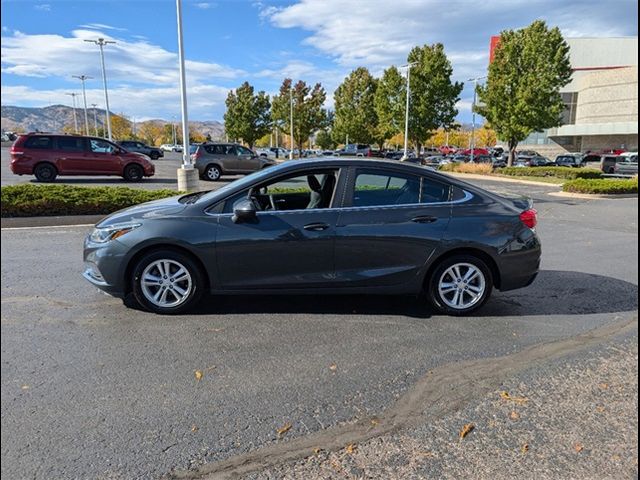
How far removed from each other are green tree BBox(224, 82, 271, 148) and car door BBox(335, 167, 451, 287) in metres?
45.4

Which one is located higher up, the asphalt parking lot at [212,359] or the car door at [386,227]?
the car door at [386,227]

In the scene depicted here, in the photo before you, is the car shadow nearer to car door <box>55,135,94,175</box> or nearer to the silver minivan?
car door <box>55,135,94,175</box>

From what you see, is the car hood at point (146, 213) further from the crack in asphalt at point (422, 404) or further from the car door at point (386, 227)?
the crack in asphalt at point (422, 404)

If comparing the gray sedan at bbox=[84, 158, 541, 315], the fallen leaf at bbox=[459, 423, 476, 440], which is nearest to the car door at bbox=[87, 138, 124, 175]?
the gray sedan at bbox=[84, 158, 541, 315]

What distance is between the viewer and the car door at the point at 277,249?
4562 millimetres

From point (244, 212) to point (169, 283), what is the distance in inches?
40.3

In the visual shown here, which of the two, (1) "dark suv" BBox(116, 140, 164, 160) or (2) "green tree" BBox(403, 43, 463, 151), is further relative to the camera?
(1) "dark suv" BBox(116, 140, 164, 160)

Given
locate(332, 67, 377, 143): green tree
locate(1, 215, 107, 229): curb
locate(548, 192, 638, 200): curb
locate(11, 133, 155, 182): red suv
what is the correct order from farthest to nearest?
locate(332, 67, 377, 143): green tree
locate(548, 192, 638, 200): curb
locate(11, 133, 155, 182): red suv
locate(1, 215, 107, 229): curb

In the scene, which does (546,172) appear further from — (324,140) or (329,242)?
(324,140)

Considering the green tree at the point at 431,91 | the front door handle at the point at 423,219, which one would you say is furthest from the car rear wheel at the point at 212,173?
the green tree at the point at 431,91

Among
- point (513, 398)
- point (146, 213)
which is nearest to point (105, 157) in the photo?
point (146, 213)

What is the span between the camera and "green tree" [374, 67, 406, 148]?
3803 centimetres

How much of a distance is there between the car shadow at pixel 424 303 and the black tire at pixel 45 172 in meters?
15.0

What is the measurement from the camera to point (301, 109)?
47.5m
